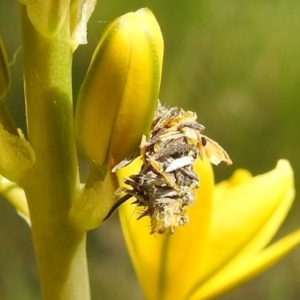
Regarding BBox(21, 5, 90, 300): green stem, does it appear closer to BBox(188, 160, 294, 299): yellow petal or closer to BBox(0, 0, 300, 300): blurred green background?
BBox(188, 160, 294, 299): yellow petal

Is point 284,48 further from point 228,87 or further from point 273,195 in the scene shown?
point 273,195

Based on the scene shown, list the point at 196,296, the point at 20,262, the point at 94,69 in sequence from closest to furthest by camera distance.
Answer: the point at 94,69 → the point at 196,296 → the point at 20,262

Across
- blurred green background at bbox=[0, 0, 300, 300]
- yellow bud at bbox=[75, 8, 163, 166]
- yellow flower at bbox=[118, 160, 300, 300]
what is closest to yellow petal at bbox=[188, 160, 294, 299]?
yellow flower at bbox=[118, 160, 300, 300]

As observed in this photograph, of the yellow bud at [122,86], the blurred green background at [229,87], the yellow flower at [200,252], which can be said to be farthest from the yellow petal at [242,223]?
the blurred green background at [229,87]

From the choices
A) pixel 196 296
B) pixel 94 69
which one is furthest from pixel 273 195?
pixel 94 69

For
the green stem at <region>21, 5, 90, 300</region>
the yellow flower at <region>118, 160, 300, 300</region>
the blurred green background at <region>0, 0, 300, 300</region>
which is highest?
the green stem at <region>21, 5, 90, 300</region>

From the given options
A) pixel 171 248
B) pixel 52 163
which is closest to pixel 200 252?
pixel 171 248
